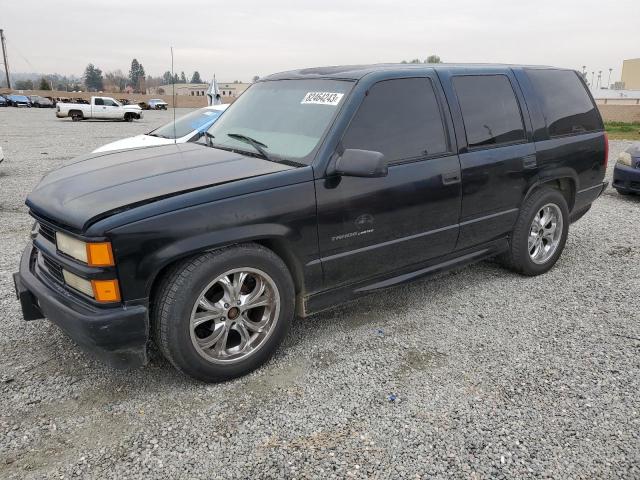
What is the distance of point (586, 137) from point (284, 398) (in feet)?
12.9

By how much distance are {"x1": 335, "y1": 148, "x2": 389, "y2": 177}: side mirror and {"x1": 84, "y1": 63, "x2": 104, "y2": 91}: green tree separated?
117155mm

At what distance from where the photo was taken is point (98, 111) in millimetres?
30031

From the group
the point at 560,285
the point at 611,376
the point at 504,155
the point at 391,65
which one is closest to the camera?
the point at 611,376

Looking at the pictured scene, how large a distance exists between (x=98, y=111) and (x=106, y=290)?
102 feet

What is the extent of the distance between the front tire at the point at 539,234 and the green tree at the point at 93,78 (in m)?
117

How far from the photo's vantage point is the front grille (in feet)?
9.42

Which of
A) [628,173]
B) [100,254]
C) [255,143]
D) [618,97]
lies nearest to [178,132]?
[255,143]

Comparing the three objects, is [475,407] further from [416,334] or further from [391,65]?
[391,65]

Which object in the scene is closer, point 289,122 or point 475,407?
point 475,407

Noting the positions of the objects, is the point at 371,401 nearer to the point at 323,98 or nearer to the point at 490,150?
the point at 323,98

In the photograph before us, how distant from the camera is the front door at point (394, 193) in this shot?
10.6 feet

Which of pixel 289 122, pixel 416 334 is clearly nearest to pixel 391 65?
pixel 289 122

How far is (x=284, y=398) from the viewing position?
2.88m

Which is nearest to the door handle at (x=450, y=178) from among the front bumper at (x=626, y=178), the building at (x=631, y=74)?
the front bumper at (x=626, y=178)
